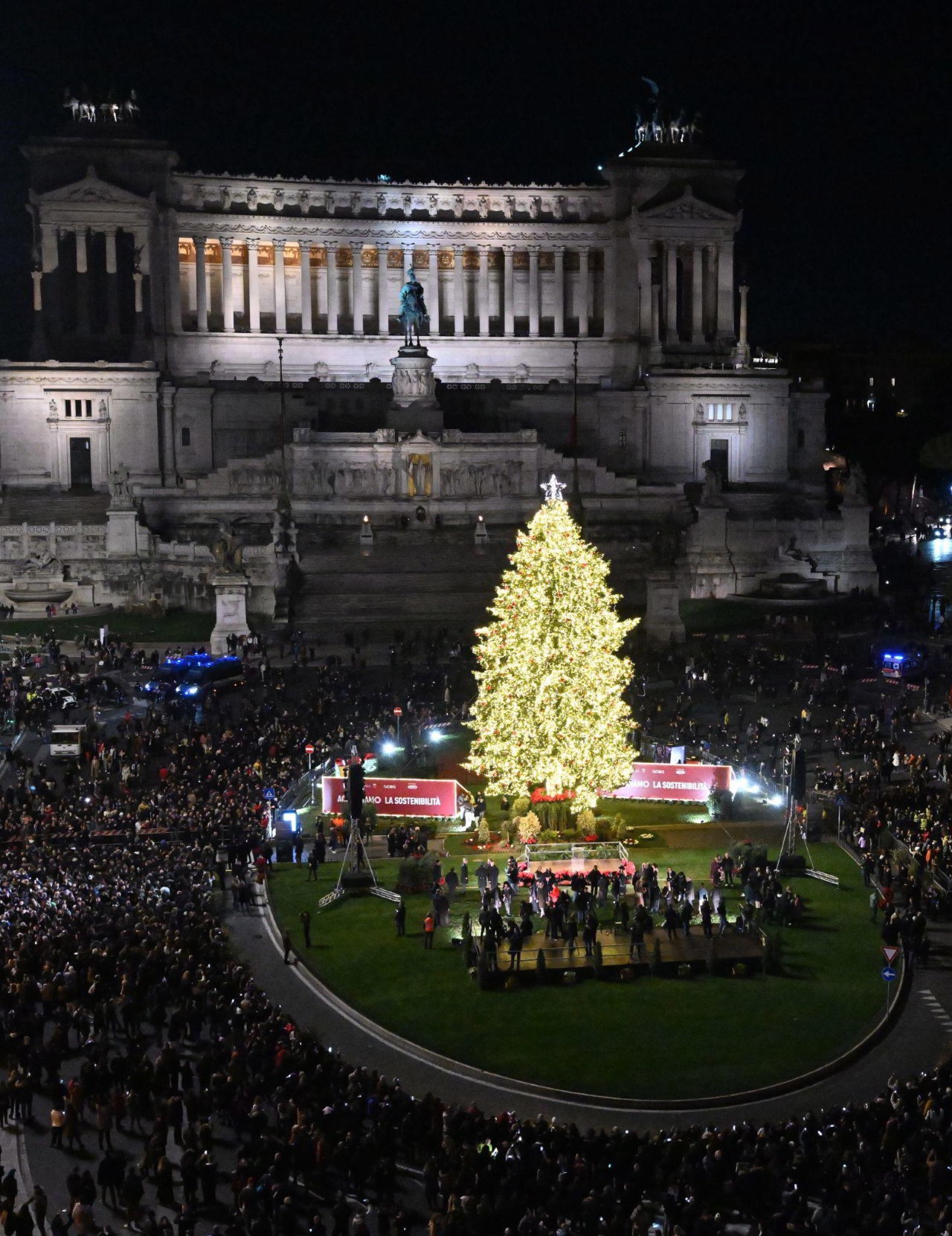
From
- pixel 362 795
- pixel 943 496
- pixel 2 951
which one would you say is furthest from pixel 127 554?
pixel 943 496

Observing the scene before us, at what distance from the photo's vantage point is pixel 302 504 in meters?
74.6

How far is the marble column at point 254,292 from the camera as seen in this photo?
94.9m

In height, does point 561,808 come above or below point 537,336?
below

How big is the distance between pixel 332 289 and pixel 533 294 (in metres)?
12.5

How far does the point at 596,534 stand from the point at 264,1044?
165 ft

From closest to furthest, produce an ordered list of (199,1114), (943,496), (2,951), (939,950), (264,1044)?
(199,1114)
(264,1044)
(2,951)
(939,950)
(943,496)

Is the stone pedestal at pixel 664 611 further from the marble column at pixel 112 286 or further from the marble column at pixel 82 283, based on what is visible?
the marble column at pixel 82 283

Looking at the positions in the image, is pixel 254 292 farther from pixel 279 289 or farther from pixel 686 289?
pixel 686 289

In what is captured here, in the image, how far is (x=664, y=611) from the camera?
59.4 metres

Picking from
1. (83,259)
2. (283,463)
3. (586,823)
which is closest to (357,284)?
(83,259)

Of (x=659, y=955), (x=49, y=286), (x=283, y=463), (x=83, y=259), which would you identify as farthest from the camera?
(x=49, y=286)

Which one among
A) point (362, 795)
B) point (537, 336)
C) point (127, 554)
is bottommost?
point (362, 795)

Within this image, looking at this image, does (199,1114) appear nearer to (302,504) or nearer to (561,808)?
(561,808)

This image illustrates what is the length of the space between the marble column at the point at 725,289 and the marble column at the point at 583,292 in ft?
26.6
